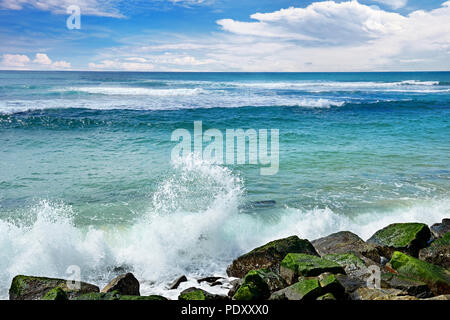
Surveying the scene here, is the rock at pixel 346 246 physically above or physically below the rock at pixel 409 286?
below

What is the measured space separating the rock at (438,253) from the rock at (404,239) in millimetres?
237

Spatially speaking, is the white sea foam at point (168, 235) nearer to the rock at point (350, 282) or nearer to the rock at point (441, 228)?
the rock at point (441, 228)

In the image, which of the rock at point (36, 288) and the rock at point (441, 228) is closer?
the rock at point (36, 288)

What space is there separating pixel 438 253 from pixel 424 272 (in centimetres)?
146

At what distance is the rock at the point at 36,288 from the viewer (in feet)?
16.6

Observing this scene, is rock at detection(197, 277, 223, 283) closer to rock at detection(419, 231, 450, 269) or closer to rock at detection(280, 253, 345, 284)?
rock at detection(280, 253, 345, 284)

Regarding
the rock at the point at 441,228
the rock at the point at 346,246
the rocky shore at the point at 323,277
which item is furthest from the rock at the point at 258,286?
the rock at the point at 441,228

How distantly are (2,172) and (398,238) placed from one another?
11648 millimetres

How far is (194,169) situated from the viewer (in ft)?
41.3

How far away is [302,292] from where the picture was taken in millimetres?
4594

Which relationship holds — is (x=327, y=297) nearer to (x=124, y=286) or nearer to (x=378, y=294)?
(x=378, y=294)

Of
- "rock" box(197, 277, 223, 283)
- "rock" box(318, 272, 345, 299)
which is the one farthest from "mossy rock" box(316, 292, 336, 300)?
"rock" box(197, 277, 223, 283)

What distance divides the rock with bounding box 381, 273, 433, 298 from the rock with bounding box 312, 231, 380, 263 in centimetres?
117

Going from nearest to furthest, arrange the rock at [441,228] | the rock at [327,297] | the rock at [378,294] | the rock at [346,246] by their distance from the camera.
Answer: the rock at [378,294]
the rock at [327,297]
the rock at [346,246]
the rock at [441,228]
